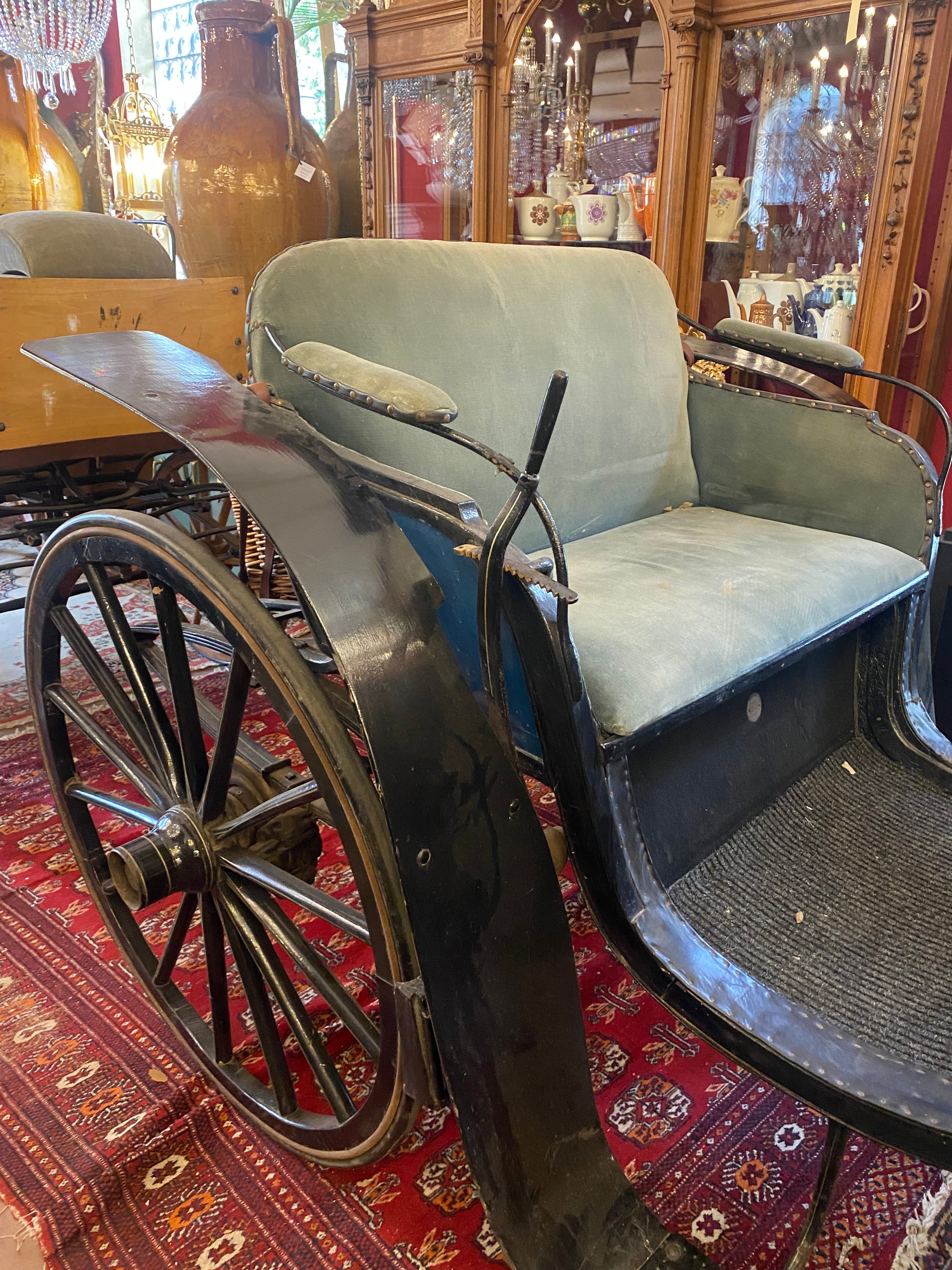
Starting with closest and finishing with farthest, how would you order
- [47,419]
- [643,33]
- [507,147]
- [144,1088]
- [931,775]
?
[144,1088] → [931,775] → [47,419] → [643,33] → [507,147]

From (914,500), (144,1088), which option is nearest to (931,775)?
(914,500)

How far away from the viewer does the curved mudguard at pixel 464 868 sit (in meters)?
0.78

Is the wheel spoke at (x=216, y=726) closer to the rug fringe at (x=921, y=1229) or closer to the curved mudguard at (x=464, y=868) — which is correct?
the curved mudguard at (x=464, y=868)

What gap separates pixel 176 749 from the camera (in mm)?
1080

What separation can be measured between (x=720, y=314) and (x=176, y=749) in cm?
233

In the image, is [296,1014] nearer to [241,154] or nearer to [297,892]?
[297,892]

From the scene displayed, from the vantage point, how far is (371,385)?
90 cm

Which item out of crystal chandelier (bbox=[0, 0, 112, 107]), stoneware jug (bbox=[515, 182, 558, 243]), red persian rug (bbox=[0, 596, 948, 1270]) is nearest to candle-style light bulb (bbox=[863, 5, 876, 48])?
stoneware jug (bbox=[515, 182, 558, 243])

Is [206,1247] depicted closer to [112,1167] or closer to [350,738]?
[112,1167]

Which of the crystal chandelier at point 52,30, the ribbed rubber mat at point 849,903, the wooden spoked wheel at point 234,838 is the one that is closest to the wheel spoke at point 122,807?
the wooden spoked wheel at point 234,838

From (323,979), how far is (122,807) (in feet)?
1.28

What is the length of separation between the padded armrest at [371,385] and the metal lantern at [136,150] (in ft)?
14.5

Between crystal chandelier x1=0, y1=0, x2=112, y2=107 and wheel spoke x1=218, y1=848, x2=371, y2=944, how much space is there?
162 inches

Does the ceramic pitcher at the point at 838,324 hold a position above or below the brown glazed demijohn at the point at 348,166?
below
